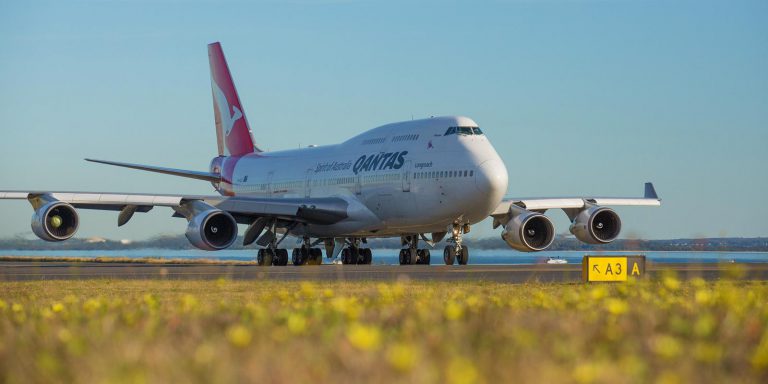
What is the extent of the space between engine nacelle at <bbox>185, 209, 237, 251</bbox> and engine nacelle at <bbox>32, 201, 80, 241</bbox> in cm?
345

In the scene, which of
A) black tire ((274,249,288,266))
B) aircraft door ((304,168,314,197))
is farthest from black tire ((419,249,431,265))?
aircraft door ((304,168,314,197))

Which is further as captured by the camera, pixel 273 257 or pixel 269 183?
pixel 269 183

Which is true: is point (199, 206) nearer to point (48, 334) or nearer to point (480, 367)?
point (48, 334)

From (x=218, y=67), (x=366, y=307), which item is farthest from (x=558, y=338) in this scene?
(x=218, y=67)

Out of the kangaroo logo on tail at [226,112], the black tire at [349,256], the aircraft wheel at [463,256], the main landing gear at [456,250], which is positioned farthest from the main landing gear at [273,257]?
the kangaroo logo on tail at [226,112]

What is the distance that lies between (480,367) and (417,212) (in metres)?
29.4

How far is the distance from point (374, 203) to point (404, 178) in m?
1.94

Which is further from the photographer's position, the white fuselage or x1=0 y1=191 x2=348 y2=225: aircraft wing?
x1=0 y1=191 x2=348 y2=225: aircraft wing

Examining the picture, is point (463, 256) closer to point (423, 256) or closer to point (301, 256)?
point (423, 256)

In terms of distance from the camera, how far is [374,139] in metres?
38.8

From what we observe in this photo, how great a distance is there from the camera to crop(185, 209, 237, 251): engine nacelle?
3422cm

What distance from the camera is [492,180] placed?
3303 centimetres

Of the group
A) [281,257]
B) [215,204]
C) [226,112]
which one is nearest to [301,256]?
[281,257]

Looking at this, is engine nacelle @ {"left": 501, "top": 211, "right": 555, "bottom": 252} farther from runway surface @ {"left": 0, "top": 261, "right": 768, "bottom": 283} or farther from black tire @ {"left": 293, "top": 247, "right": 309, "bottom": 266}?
runway surface @ {"left": 0, "top": 261, "right": 768, "bottom": 283}
